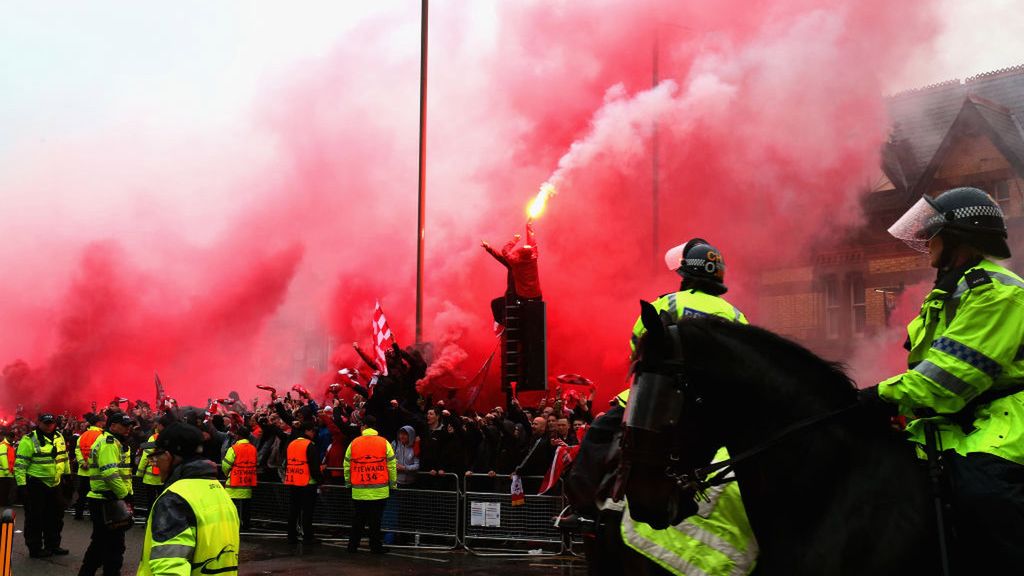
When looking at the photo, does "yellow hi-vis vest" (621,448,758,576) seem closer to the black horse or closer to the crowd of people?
the black horse

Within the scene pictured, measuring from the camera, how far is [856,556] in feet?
A: 11.2

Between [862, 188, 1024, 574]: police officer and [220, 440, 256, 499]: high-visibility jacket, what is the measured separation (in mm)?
12216

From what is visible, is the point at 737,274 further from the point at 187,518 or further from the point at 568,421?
the point at 187,518

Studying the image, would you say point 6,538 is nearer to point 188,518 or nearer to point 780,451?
point 188,518

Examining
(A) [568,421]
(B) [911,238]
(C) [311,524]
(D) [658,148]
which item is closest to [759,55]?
(D) [658,148]

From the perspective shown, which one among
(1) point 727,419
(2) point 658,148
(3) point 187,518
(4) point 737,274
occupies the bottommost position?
(3) point 187,518

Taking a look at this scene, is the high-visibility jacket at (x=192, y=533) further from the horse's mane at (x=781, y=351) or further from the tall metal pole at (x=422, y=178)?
the tall metal pole at (x=422, y=178)

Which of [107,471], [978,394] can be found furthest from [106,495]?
[978,394]

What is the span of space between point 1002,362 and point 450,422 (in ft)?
33.4

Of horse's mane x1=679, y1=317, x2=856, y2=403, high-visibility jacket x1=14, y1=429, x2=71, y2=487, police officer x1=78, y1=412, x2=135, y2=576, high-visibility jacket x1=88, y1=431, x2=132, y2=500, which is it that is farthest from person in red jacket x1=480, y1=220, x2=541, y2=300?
horse's mane x1=679, y1=317, x2=856, y2=403

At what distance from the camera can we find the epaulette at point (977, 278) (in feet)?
11.7

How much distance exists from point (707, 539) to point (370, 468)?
882 centimetres

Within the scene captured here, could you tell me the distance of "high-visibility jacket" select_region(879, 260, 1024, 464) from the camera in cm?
346

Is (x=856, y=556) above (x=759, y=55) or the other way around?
the other way around
